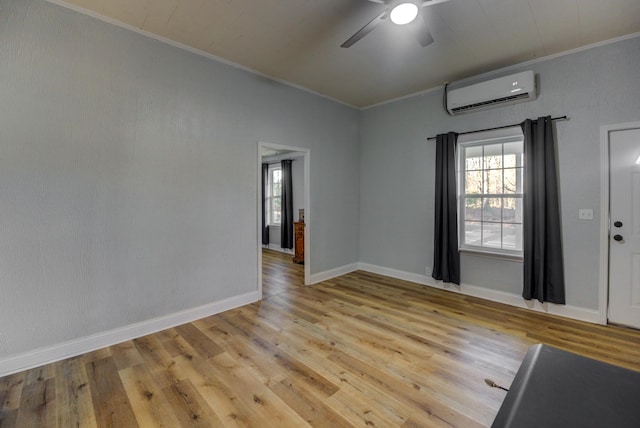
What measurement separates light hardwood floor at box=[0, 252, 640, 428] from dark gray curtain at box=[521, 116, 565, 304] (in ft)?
1.14

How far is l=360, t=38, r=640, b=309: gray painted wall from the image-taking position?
289cm

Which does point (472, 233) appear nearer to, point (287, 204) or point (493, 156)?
point (493, 156)

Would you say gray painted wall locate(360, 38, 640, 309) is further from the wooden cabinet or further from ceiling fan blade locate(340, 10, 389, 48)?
ceiling fan blade locate(340, 10, 389, 48)

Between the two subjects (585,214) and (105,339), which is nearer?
(105,339)

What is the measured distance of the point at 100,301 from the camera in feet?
8.21

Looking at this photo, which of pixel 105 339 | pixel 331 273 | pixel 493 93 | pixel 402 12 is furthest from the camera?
pixel 331 273

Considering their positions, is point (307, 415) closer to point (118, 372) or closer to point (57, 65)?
point (118, 372)

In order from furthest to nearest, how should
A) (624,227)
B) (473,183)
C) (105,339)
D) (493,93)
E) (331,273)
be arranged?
(331,273) < (473,183) < (493,93) < (624,227) < (105,339)

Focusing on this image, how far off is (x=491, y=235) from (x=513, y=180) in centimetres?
74

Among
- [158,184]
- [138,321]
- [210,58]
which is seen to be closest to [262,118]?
[210,58]

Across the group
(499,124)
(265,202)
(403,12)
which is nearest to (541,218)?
(499,124)

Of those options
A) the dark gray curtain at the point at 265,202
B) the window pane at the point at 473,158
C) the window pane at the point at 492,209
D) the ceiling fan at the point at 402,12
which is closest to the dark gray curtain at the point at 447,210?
the window pane at the point at 473,158

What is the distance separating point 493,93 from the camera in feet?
11.0

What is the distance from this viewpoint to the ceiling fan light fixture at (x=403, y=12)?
1.97 m
